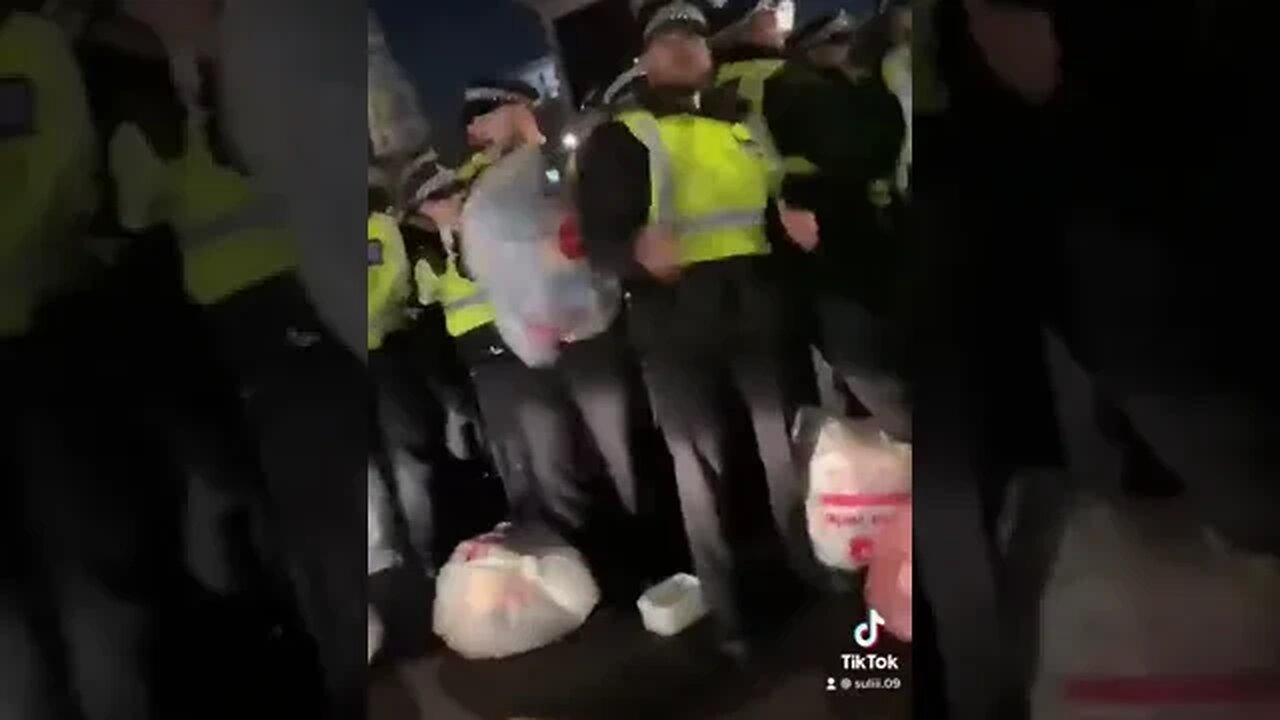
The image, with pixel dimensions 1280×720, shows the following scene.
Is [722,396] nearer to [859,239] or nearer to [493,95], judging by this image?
[859,239]

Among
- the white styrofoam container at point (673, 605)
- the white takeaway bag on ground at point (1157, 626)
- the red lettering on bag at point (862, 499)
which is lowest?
the white takeaway bag on ground at point (1157, 626)

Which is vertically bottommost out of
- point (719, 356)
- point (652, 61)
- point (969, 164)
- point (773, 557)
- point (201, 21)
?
point (773, 557)

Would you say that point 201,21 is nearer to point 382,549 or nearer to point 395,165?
point 395,165

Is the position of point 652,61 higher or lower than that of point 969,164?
higher

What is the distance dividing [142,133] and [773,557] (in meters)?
0.74

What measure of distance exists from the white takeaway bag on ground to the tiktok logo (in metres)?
0.16

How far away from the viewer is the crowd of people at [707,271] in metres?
1.27

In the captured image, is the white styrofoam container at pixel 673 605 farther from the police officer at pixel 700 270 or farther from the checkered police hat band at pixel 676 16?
the checkered police hat band at pixel 676 16

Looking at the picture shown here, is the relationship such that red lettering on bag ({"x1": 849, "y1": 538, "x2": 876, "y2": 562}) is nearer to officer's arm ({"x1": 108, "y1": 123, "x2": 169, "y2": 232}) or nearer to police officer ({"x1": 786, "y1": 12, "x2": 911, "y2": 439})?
police officer ({"x1": 786, "y1": 12, "x2": 911, "y2": 439})

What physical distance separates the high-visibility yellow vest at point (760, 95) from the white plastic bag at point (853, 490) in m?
0.24

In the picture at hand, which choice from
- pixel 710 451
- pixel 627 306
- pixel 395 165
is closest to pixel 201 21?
pixel 395 165

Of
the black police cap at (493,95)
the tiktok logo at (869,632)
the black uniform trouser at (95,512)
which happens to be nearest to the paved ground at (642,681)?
the tiktok logo at (869,632)

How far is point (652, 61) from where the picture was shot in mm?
1273

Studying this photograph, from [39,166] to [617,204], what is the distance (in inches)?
22.1
